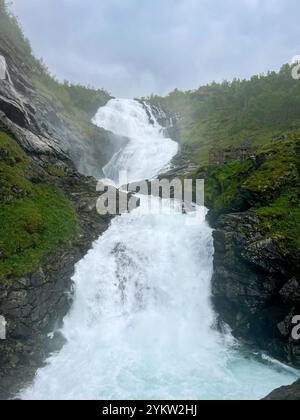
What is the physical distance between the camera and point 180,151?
66.2 meters

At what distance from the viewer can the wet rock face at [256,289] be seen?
2175cm

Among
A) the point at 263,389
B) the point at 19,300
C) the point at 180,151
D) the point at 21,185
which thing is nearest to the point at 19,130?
the point at 21,185

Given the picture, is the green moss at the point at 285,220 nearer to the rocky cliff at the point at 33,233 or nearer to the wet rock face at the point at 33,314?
the rocky cliff at the point at 33,233

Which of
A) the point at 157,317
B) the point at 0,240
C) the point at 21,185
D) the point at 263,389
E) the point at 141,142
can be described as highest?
the point at 141,142

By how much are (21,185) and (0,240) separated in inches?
274

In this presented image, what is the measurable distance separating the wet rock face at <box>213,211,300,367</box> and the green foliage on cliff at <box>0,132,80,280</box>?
11.0 metres

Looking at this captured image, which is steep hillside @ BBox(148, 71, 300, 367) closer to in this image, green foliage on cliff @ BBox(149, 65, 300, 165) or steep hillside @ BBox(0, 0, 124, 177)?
steep hillside @ BBox(0, 0, 124, 177)

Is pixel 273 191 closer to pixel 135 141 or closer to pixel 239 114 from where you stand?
pixel 135 141

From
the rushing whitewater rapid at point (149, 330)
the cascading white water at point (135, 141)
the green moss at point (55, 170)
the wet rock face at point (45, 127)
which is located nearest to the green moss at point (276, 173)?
the rushing whitewater rapid at point (149, 330)

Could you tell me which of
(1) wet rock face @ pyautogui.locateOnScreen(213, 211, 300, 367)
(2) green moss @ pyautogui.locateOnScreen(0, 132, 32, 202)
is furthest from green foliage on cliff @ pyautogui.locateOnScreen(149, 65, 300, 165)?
(1) wet rock face @ pyautogui.locateOnScreen(213, 211, 300, 367)

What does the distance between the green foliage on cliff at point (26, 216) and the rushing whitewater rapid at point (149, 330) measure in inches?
119

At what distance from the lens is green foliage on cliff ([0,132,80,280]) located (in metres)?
22.6

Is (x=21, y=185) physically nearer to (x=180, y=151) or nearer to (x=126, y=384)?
(x=126, y=384)

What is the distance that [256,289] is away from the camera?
76.7 feet
